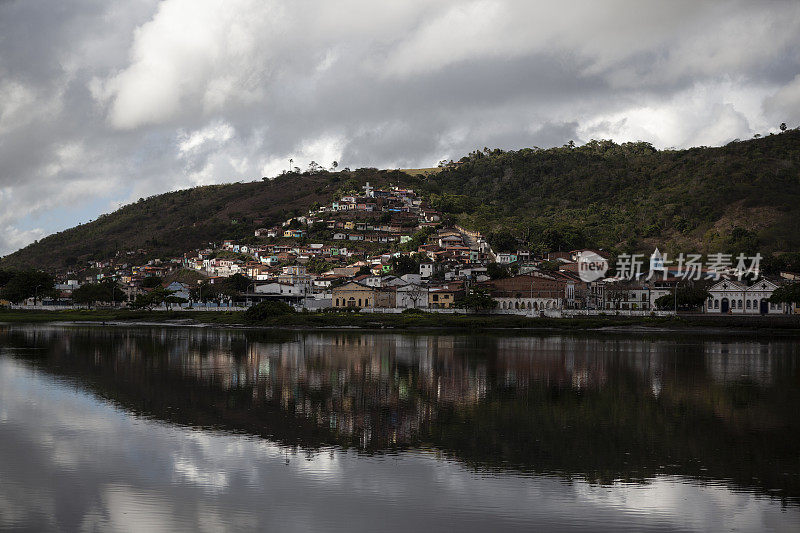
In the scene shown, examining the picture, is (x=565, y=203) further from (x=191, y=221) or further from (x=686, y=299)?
(x=191, y=221)

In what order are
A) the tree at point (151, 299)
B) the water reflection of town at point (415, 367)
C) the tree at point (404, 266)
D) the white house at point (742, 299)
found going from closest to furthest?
1. the water reflection of town at point (415, 367)
2. the white house at point (742, 299)
3. the tree at point (151, 299)
4. the tree at point (404, 266)

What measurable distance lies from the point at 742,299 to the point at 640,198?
62345 mm

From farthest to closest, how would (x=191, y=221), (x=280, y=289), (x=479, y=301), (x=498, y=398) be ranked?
(x=191, y=221), (x=280, y=289), (x=479, y=301), (x=498, y=398)

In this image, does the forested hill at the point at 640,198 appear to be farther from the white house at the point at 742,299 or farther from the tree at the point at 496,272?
the tree at the point at 496,272

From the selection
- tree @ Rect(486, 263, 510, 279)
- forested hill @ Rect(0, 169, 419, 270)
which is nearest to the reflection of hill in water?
tree @ Rect(486, 263, 510, 279)

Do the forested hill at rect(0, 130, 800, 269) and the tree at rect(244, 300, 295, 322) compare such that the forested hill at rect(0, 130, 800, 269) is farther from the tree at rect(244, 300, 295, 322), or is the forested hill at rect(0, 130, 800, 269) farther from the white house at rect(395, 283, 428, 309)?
the tree at rect(244, 300, 295, 322)

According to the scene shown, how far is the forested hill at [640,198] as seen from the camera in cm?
10175

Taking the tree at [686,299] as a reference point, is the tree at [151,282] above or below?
above

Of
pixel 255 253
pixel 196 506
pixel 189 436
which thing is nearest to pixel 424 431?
pixel 189 436

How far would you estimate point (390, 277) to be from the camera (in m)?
89.2

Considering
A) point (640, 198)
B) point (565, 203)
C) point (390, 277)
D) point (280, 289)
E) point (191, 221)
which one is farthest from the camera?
point (191, 221)

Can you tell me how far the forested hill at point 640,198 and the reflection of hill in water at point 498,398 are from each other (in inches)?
2456

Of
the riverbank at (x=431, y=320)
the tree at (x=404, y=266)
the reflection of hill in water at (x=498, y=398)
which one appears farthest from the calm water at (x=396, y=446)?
the tree at (x=404, y=266)

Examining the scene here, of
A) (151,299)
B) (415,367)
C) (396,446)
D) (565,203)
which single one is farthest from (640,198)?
(396,446)
